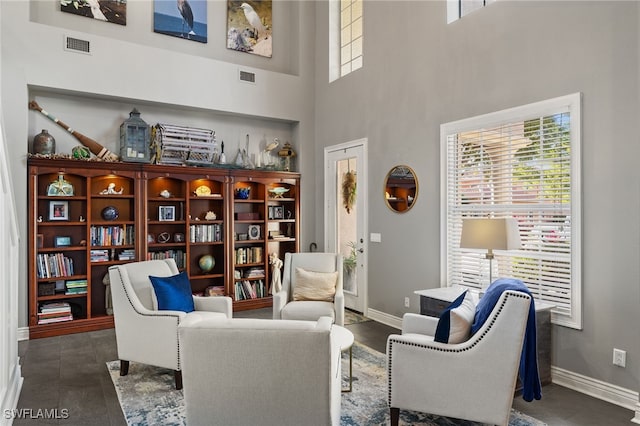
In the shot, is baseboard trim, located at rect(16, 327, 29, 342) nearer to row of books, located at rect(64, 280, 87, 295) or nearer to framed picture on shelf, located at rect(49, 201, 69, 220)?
row of books, located at rect(64, 280, 87, 295)

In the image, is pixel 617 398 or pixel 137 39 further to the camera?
pixel 137 39

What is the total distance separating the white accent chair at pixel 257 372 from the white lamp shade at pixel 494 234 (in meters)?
1.86

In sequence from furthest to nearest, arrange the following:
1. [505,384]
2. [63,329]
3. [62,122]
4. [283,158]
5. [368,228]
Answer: [283,158] < [368,228] < [62,122] < [63,329] < [505,384]

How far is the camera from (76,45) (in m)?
4.94

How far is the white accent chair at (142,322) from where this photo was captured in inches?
131

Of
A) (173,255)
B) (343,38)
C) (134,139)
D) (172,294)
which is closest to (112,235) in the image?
(173,255)

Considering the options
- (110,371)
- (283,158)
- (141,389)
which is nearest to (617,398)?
(141,389)

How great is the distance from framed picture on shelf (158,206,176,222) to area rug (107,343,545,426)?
2165mm

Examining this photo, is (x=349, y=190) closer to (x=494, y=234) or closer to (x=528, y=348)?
(x=494, y=234)

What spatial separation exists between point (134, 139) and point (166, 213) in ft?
3.31

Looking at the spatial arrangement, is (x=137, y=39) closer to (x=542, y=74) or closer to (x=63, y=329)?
(x=63, y=329)

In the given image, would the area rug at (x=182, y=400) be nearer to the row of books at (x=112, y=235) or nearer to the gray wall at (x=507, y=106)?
the gray wall at (x=507, y=106)

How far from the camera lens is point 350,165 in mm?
5965

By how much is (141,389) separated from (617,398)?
140 inches
